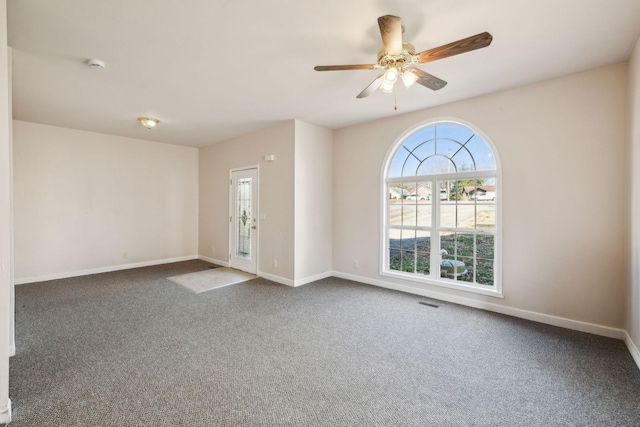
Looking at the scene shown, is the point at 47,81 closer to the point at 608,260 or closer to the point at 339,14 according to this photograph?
the point at 339,14

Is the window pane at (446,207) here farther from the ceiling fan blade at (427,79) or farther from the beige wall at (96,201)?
the beige wall at (96,201)

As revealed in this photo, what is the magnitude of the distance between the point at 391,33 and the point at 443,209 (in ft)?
9.19

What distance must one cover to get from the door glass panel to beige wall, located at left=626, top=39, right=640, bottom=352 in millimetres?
5173

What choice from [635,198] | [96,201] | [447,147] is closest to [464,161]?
[447,147]

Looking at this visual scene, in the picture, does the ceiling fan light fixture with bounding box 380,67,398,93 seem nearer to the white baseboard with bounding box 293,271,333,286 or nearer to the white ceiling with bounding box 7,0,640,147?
the white ceiling with bounding box 7,0,640,147

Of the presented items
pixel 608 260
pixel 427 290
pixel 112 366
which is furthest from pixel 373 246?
pixel 112 366

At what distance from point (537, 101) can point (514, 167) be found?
777mm

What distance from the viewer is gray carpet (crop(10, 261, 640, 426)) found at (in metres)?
1.83

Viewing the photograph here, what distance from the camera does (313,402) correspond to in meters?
1.93

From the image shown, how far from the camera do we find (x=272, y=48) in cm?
253

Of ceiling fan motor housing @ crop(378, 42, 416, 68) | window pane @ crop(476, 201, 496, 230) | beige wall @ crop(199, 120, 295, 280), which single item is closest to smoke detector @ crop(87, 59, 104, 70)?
beige wall @ crop(199, 120, 295, 280)

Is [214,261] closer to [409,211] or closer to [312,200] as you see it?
[312,200]

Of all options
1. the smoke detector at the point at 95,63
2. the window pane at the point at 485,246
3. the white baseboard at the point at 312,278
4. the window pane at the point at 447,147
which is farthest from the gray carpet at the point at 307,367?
the smoke detector at the point at 95,63

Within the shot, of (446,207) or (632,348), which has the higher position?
(446,207)
